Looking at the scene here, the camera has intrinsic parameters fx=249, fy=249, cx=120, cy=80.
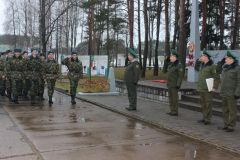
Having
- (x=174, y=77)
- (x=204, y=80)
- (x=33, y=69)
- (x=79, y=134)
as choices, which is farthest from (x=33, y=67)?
(x=204, y=80)

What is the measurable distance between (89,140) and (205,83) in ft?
11.2

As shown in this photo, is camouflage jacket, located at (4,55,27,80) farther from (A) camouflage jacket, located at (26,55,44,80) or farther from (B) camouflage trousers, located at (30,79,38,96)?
(B) camouflage trousers, located at (30,79,38,96)

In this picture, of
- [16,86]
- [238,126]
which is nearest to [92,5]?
[16,86]

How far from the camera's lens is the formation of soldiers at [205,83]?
5781 millimetres

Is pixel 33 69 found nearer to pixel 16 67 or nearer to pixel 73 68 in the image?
pixel 16 67

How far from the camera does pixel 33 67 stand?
9.67 meters

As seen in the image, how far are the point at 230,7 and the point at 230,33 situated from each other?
11.7 ft

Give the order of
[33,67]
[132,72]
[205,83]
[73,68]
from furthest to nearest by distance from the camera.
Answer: [33,67], [73,68], [132,72], [205,83]

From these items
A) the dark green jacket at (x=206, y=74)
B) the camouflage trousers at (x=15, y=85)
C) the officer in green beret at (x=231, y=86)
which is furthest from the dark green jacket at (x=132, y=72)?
the camouflage trousers at (x=15, y=85)

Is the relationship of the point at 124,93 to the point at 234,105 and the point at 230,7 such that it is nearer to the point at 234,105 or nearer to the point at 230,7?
the point at 234,105

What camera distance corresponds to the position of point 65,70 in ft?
75.9

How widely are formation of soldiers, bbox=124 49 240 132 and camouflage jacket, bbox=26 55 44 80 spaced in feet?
12.1

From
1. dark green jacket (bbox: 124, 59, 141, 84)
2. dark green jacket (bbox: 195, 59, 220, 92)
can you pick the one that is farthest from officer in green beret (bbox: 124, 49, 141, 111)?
dark green jacket (bbox: 195, 59, 220, 92)

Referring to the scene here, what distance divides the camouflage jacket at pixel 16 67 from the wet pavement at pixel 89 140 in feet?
7.83
